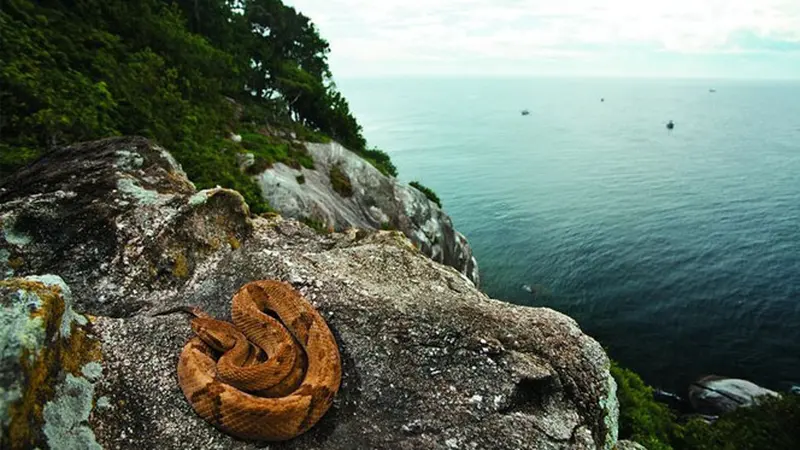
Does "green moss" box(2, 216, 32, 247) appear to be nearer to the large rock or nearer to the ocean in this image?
the large rock

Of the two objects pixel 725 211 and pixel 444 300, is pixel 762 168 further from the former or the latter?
pixel 444 300

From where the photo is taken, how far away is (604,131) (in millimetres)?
173000

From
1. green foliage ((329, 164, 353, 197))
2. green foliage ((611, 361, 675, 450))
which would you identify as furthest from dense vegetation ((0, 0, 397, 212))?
green foliage ((611, 361, 675, 450))

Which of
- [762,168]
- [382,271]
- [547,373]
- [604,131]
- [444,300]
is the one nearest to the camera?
[547,373]

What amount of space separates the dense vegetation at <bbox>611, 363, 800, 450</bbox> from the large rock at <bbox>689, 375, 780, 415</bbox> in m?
8.65

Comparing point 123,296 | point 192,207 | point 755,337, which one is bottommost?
point 755,337

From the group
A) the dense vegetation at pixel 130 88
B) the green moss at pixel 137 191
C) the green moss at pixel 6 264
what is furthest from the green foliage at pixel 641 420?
the green moss at pixel 6 264

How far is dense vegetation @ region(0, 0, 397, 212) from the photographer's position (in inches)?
591

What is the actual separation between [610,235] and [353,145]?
42525mm

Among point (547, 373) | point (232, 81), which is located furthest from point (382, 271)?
point (232, 81)

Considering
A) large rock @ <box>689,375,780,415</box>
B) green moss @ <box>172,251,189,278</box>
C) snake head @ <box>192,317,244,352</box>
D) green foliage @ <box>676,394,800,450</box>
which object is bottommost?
large rock @ <box>689,375,780,415</box>

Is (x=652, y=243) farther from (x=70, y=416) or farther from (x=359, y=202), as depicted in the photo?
(x=70, y=416)

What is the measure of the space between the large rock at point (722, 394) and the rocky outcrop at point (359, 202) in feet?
75.5

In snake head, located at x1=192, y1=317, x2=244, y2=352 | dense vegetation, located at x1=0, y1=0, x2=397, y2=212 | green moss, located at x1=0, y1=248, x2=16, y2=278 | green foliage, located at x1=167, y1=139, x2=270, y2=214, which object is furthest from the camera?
green foliage, located at x1=167, y1=139, x2=270, y2=214
